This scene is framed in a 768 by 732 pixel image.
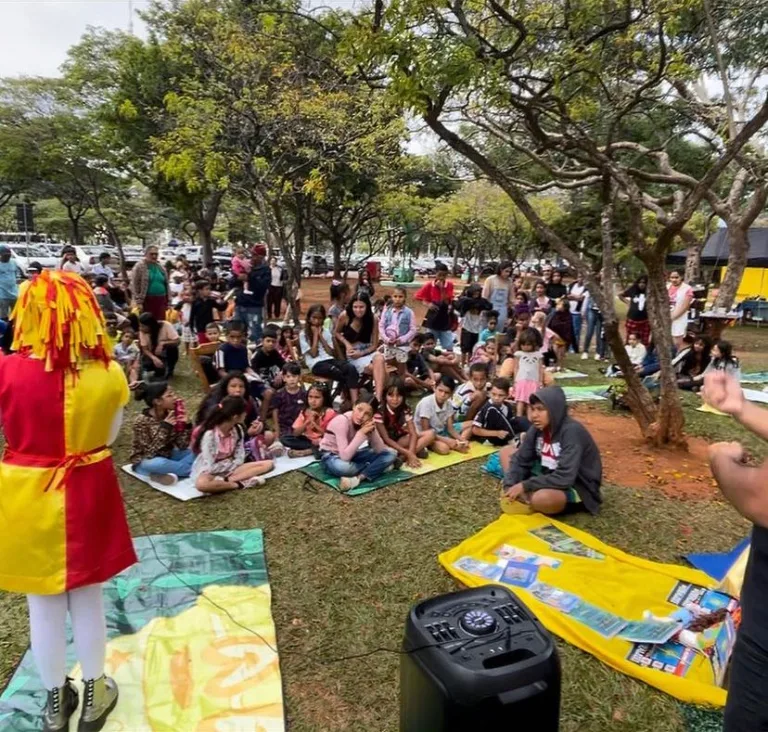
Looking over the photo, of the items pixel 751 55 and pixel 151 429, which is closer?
pixel 151 429

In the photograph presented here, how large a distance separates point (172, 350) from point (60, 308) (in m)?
5.77

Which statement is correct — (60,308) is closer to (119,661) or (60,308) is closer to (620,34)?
(119,661)

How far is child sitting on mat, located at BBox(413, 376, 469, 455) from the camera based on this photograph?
5363 millimetres

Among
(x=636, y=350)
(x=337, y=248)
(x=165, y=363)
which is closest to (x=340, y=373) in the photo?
(x=165, y=363)

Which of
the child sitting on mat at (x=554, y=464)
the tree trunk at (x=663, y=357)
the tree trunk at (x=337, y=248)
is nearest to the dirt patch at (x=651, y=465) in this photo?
the tree trunk at (x=663, y=357)

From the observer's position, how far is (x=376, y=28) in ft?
14.8

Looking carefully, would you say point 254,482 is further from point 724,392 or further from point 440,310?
point 440,310

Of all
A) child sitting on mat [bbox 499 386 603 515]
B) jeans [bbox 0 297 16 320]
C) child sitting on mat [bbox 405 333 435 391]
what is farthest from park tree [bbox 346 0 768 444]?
jeans [bbox 0 297 16 320]

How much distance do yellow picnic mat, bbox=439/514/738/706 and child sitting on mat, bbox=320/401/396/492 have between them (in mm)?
1173

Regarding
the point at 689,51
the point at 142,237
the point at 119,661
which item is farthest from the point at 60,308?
the point at 142,237

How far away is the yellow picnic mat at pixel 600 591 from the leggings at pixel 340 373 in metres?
2.74

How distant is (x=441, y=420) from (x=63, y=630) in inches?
153

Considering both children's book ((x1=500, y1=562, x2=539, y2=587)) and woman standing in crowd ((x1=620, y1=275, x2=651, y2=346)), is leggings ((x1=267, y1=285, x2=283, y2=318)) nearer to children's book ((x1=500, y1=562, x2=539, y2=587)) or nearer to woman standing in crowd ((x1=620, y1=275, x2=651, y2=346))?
woman standing in crowd ((x1=620, y1=275, x2=651, y2=346))

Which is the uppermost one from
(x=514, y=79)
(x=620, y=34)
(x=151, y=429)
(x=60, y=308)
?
(x=620, y=34)
